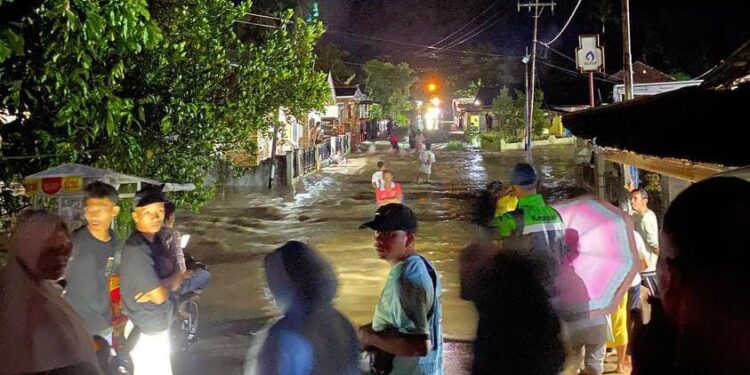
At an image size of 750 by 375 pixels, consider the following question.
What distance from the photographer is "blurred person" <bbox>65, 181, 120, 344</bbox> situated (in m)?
4.52

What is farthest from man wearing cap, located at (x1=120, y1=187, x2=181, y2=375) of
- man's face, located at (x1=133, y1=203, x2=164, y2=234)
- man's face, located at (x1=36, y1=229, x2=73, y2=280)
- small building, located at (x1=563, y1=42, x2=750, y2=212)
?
small building, located at (x1=563, y1=42, x2=750, y2=212)

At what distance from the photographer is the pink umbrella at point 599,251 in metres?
4.91

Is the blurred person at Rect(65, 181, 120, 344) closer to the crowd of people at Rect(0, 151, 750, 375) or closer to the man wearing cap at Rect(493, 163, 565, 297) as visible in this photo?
the crowd of people at Rect(0, 151, 750, 375)

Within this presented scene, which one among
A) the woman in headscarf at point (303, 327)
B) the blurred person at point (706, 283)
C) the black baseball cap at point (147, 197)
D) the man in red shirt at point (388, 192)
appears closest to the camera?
the blurred person at point (706, 283)

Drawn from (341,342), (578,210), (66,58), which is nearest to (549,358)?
(578,210)

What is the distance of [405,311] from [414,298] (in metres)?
0.08

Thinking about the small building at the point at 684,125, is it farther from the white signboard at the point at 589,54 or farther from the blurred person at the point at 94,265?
the white signboard at the point at 589,54

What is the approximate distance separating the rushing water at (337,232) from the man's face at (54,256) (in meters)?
4.95

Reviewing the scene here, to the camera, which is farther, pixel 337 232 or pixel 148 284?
pixel 337 232

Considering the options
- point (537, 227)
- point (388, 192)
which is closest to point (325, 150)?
point (388, 192)

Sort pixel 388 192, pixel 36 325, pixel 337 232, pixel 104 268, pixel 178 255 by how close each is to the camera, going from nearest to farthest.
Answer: pixel 36 325
pixel 104 268
pixel 178 255
pixel 388 192
pixel 337 232

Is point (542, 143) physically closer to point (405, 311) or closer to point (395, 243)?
point (395, 243)

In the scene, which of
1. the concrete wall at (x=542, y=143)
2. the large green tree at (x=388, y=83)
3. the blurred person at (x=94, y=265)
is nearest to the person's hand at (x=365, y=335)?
the blurred person at (x=94, y=265)

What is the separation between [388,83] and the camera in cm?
7044
